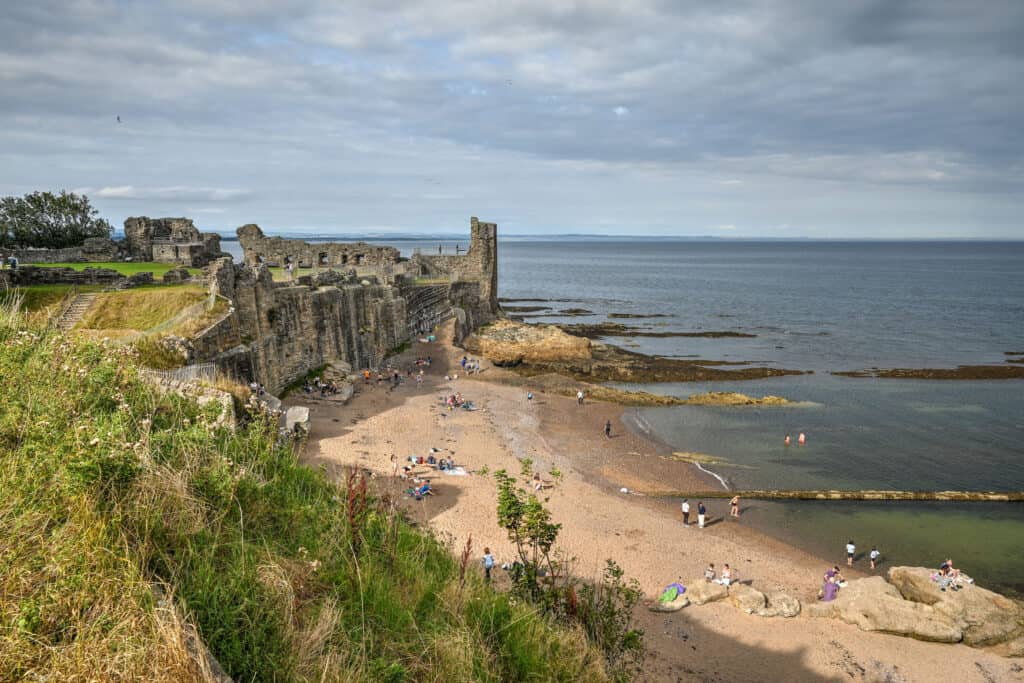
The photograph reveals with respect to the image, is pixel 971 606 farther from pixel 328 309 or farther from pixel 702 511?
pixel 328 309

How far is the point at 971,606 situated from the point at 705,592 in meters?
6.26

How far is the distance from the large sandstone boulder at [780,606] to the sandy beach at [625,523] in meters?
0.23

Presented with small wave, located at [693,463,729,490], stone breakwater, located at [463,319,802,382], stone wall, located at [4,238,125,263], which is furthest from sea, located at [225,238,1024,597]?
stone wall, located at [4,238,125,263]

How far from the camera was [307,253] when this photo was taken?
4781 cm

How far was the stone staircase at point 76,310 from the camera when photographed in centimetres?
1895

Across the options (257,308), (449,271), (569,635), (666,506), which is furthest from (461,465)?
(449,271)

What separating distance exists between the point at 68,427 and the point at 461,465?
1870 centimetres

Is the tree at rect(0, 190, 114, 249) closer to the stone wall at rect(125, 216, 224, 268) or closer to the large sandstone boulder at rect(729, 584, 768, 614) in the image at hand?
the stone wall at rect(125, 216, 224, 268)

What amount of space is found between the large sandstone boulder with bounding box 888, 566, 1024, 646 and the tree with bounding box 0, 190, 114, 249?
42.0 m

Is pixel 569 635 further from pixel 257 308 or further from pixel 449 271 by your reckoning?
pixel 449 271

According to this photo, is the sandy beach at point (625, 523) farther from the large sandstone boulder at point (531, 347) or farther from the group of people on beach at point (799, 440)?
the large sandstone boulder at point (531, 347)

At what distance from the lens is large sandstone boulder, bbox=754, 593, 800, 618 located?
51.2 feet

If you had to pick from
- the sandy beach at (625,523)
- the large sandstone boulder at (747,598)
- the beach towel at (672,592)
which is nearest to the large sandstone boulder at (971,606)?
the sandy beach at (625,523)

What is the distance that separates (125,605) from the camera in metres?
3.81
